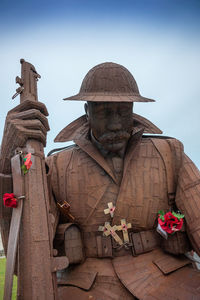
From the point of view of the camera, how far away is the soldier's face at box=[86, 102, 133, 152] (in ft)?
11.2

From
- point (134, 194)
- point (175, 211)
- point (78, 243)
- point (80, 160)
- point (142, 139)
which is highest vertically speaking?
point (142, 139)

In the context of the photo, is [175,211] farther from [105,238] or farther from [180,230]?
[105,238]

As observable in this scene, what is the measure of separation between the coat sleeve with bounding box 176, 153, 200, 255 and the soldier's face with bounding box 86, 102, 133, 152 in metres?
0.81

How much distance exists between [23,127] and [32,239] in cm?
104

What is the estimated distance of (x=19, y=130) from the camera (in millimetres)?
2789

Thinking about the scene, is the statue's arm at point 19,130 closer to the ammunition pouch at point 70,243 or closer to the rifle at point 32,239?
the rifle at point 32,239

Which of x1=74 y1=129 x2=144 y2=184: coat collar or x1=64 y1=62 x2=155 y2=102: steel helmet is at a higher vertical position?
x1=64 y1=62 x2=155 y2=102: steel helmet

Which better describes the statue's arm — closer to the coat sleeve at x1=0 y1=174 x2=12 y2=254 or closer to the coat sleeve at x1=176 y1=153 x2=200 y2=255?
the coat sleeve at x1=0 y1=174 x2=12 y2=254

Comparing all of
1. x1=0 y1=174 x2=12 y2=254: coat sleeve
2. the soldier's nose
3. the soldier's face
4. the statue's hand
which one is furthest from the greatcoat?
the statue's hand

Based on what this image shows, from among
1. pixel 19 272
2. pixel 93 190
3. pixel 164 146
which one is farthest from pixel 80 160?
pixel 19 272

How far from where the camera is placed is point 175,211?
12.0ft

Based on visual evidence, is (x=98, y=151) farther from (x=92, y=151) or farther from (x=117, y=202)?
(x=117, y=202)

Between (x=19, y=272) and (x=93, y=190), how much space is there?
1.48 m

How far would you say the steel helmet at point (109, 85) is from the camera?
3393mm
